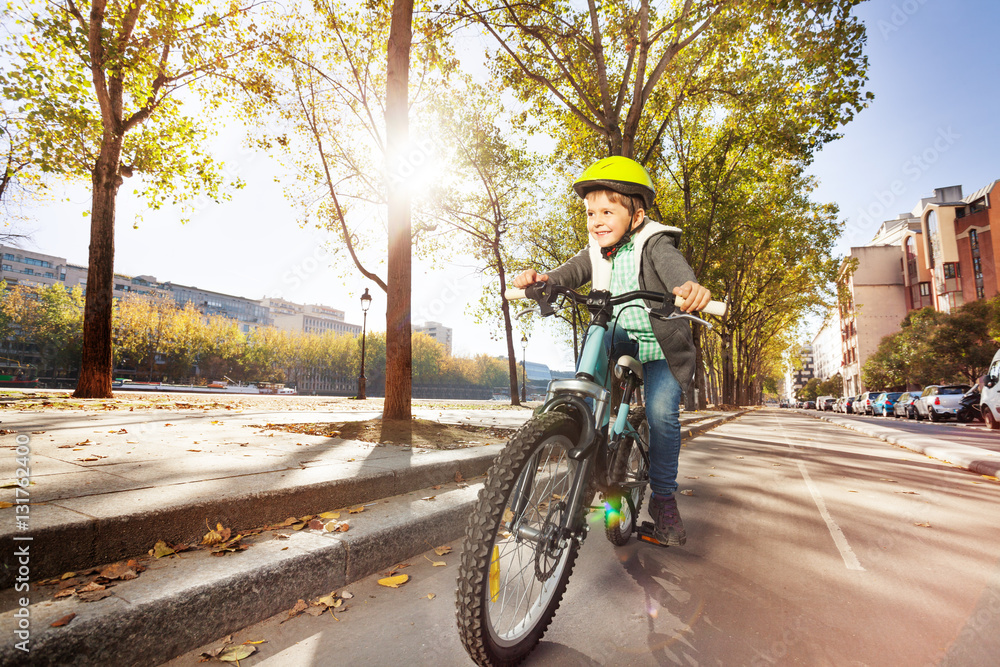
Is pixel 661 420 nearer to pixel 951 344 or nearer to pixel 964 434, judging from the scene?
pixel 964 434

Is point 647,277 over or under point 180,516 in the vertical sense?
over

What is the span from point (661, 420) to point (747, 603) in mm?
968

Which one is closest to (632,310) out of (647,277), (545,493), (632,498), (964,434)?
(647,277)

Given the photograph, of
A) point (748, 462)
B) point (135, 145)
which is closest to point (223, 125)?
point (135, 145)

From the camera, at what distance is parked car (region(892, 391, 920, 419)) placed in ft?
80.3

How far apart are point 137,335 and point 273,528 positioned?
2169 inches

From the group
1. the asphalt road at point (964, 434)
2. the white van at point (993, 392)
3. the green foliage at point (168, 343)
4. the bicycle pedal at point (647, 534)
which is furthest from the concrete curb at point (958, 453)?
the green foliage at point (168, 343)

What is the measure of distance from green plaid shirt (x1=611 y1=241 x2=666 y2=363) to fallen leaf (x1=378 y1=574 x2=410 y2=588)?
176 centimetres

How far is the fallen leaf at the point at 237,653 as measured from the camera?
1.81 metres

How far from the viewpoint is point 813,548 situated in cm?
330

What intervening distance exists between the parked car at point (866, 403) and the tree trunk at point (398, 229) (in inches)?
1486

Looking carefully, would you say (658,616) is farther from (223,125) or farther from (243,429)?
(223,125)

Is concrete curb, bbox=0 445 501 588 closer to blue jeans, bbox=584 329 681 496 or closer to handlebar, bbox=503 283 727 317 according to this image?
handlebar, bbox=503 283 727 317

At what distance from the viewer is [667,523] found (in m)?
2.92
